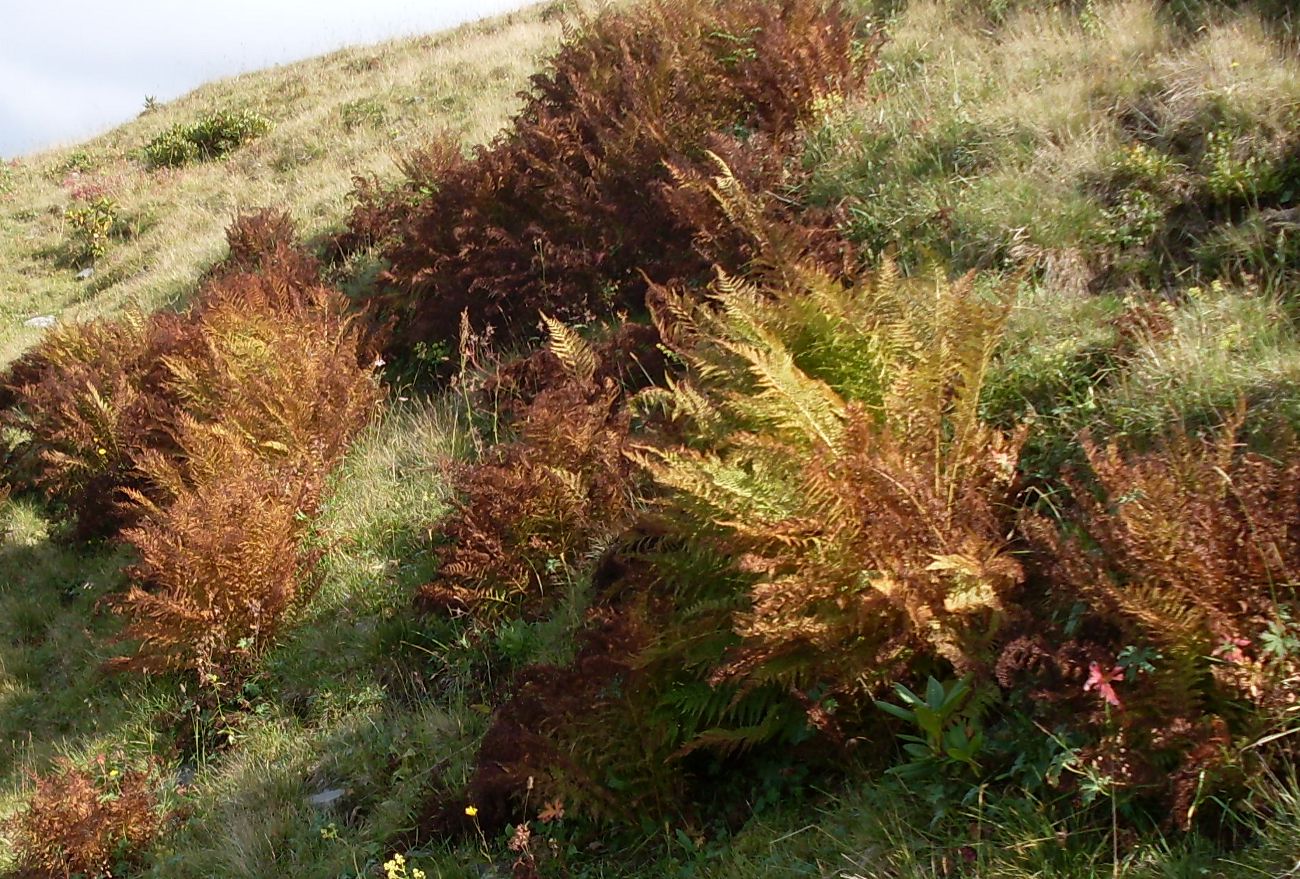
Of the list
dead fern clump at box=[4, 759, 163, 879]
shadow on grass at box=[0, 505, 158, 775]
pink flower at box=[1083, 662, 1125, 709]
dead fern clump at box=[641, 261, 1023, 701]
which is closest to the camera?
pink flower at box=[1083, 662, 1125, 709]

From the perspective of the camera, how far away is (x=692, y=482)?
342 centimetres

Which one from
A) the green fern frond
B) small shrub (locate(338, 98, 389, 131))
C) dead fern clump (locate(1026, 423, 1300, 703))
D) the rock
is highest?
small shrub (locate(338, 98, 389, 131))

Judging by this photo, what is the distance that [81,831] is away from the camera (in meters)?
4.71

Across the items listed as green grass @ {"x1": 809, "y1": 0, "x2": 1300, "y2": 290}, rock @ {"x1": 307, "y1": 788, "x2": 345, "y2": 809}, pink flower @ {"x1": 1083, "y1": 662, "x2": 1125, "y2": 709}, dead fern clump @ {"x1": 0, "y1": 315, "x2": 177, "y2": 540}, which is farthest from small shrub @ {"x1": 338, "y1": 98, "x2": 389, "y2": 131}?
pink flower @ {"x1": 1083, "y1": 662, "x2": 1125, "y2": 709}

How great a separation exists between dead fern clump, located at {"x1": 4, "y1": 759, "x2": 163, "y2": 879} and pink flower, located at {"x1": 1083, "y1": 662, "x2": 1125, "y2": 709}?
4.16m

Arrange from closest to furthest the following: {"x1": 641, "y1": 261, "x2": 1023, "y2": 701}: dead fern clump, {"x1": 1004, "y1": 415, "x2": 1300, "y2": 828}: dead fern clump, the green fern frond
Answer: {"x1": 1004, "y1": 415, "x2": 1300, "y2": 828}: dead fern clump
{"x1": 641, "y1": 261, "x2": 1023, "y2": 701}: dead fern clump
the green fern frond

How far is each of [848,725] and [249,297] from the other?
6.13 meters

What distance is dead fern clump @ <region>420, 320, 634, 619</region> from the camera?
5.14m

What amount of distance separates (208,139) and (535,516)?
14.6 m

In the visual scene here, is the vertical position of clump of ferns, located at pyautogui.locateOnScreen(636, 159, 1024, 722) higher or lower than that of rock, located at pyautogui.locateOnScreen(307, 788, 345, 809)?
higher

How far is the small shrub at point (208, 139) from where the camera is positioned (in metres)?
16.8

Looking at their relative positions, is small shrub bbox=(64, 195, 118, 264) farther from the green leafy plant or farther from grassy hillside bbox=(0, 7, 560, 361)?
the green leafy plant

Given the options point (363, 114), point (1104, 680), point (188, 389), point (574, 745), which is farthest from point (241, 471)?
point (363, 114)

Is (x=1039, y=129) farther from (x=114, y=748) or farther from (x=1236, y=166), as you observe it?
(x=114, y=748)
